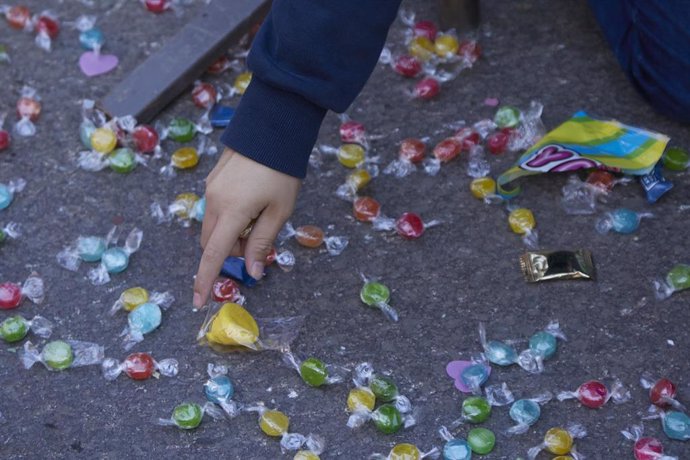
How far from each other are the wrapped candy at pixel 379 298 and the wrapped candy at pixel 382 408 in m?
0.17

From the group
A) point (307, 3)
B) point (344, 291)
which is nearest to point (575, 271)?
point (344, 291)

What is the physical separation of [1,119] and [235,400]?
3.43ft

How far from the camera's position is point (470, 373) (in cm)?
194

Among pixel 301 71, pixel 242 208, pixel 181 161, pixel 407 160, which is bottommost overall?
pixel 181 161

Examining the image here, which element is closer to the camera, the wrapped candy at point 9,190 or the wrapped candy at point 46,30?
the wrapped candy at point 9,190

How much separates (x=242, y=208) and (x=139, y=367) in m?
0.43

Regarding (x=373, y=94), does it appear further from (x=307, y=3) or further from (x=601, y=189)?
(x=307, y=3)

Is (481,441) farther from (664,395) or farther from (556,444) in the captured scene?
(664,395)

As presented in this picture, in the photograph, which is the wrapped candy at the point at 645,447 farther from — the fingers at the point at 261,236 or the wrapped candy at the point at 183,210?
the wrapped candy at the point at 183,210

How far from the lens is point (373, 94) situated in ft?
8.46

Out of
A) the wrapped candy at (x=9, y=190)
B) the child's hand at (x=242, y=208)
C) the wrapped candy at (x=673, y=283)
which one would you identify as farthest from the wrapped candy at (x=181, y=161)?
the wrapped candy at (x=673, y=283)

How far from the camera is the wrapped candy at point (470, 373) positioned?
1.93 meters

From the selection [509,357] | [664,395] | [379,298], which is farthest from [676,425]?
[379,298]

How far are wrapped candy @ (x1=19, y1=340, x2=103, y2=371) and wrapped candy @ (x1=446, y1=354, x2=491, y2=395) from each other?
2.29 ft
